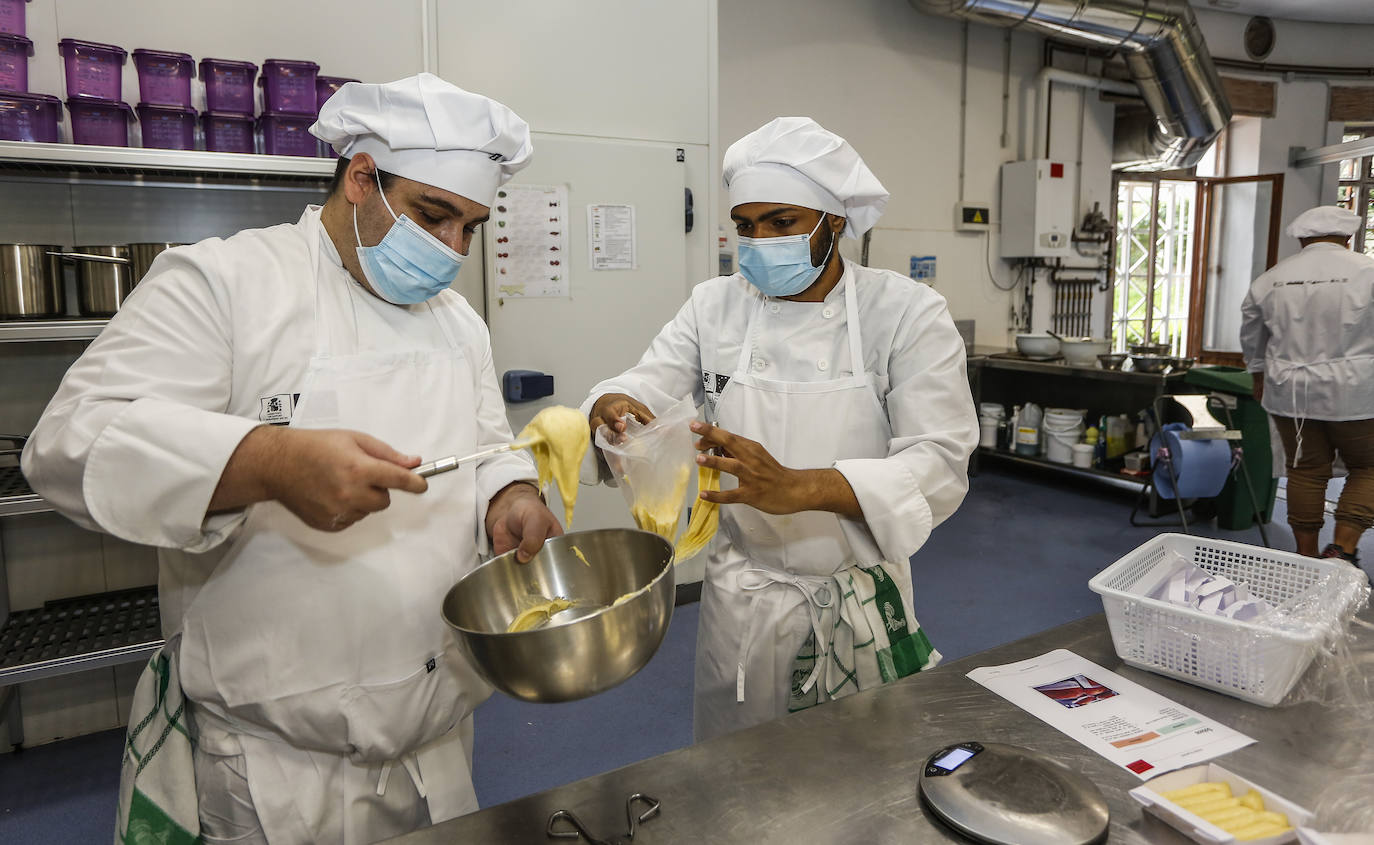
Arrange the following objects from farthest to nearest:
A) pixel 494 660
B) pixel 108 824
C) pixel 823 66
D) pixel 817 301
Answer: pixel 823 66 → pixel 108 824 → pixel 817 301 → pixel 494 660

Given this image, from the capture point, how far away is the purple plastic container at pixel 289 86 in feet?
8.31

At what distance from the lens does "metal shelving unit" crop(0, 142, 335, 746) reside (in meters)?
2.27

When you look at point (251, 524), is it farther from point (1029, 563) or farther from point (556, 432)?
point (1029, 563)

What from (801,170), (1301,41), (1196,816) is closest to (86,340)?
(801,170)

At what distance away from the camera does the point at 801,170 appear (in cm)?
A: 167

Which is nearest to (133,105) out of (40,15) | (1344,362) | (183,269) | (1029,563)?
(40,15)

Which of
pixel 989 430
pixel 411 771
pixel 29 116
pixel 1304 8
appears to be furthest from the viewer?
pixel 1304 8

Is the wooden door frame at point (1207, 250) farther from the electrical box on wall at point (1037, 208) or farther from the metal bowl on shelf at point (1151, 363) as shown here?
the metal bowl on shelf at point (1151, 363)

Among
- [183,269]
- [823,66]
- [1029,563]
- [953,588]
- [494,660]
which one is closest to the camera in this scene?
[494,660]

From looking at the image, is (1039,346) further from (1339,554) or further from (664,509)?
(664,509)

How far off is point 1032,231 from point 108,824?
670 centimetres

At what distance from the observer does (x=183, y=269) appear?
1.21 meters

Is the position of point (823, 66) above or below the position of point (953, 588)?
above

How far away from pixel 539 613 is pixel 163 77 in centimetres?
218
